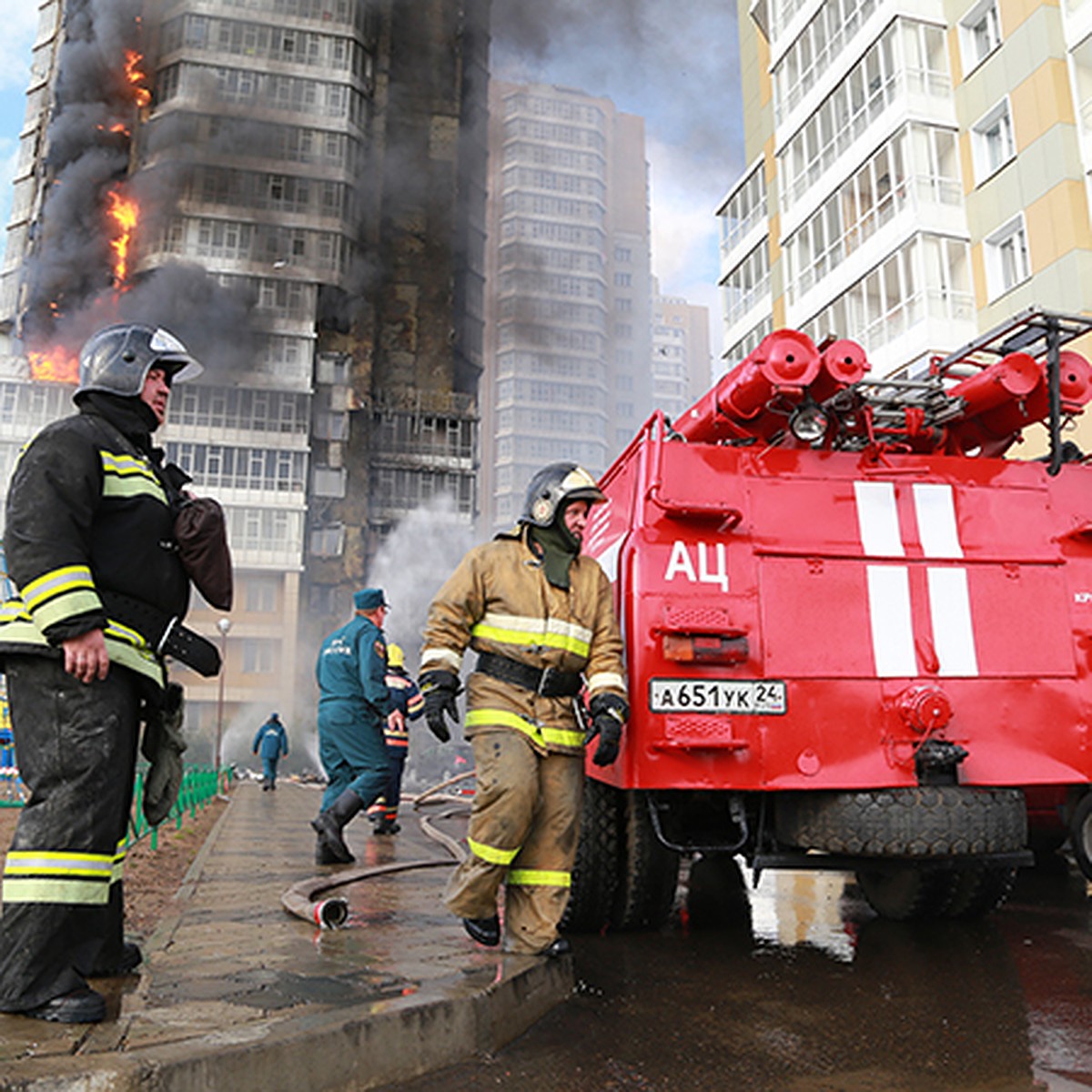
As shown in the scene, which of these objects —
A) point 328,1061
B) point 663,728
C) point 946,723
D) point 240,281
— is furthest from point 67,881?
point 240,281

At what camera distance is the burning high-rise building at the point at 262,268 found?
45.5 m

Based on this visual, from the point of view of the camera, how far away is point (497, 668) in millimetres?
3709

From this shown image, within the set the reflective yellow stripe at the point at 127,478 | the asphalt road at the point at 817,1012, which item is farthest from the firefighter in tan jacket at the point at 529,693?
the reflective yellow stripe at the point at 127,478

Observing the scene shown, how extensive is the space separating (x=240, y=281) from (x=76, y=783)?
4945cm

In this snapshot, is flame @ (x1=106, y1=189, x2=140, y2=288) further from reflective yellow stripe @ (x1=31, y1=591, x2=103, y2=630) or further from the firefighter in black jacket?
reflective yellow stripe @ (x1=31, y1=591, x2=103, y2=630)

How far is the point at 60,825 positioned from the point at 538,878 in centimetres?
161

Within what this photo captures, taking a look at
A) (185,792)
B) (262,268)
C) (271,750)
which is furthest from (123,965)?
(262,268)

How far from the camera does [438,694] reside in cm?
358

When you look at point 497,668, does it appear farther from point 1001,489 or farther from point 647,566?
point 1001,489

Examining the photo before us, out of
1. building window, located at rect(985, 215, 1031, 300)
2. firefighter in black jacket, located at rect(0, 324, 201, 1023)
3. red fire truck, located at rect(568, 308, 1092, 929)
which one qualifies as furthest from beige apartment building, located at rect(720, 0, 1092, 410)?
firefighter in black jacket, located at rect(0, 324, 201, 1023)

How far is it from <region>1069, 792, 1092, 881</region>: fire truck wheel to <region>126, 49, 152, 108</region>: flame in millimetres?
58408

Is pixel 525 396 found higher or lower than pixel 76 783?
higher

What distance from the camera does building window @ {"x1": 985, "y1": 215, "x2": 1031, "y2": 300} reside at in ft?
60.3

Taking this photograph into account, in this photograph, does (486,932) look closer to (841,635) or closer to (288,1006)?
(288,1006)
